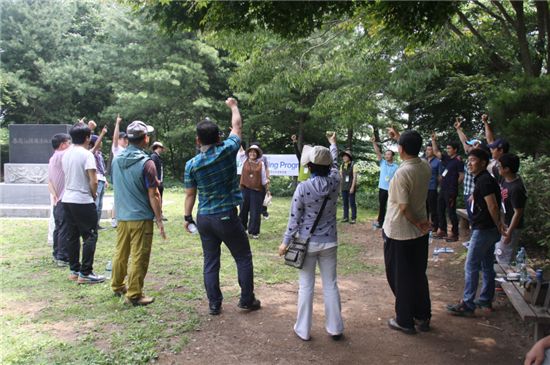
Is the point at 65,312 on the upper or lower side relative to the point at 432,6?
lower

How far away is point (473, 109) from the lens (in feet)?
50.4

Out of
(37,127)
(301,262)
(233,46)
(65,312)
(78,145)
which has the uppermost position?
(233,46)

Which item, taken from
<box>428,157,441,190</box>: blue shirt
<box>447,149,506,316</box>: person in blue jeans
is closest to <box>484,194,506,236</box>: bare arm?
<box>447,149,506,316</box>: person in blue jeans

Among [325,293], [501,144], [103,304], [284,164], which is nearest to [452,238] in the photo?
[501,144]

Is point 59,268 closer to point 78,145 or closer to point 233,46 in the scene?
point 78,145

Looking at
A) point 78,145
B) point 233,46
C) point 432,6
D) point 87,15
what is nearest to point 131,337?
point 78,145

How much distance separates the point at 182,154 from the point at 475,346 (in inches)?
927

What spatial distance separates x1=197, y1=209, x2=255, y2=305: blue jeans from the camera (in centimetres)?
456

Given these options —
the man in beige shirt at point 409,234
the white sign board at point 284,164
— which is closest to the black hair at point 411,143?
the man in beige shirt at point 409,234

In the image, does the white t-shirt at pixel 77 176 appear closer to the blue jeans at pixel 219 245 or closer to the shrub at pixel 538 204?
the blue jeans at pixel 219 245

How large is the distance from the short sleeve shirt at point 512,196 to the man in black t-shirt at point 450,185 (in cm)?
355

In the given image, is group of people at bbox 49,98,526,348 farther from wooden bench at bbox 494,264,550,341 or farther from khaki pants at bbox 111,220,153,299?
wooden bench at bbox 494,264,550,341

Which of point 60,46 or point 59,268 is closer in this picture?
point 59,268

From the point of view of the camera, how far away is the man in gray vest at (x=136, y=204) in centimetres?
489
